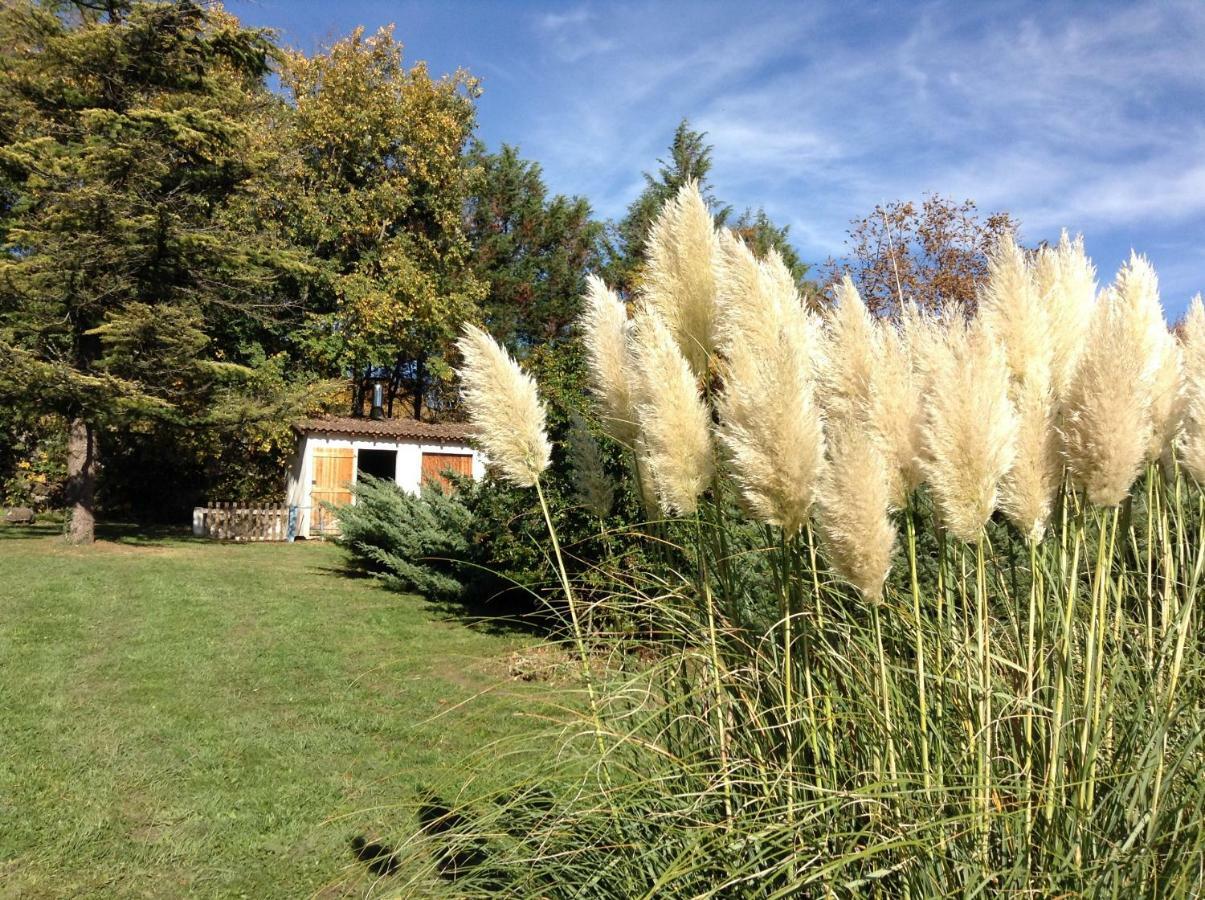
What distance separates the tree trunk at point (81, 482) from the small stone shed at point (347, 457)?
5.65 metres

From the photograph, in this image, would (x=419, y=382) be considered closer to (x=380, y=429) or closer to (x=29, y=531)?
(x=380, y=429)

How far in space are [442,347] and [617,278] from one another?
254 inches

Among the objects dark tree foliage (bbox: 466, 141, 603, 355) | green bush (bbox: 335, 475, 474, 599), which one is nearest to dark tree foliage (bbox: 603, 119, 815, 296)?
dark tree foliage (bbox: 466, 141, 603, 355)

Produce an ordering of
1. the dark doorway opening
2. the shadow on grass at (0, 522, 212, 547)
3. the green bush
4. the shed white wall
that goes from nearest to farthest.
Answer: the green bush < the shadow on grass at (0, 522, 212, 547) < the shed white wall < the dark doorway opening

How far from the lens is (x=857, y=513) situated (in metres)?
1.83

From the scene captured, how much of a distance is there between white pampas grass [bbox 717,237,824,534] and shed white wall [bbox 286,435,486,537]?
67.0 ft

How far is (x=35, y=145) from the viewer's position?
1542 centimetres

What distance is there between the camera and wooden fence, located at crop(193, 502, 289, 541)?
69.9ft

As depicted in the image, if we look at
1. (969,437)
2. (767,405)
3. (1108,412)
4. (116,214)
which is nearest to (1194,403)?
(1108,412)

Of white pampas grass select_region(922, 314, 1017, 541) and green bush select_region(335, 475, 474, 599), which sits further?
green bush select_region(335, 475, 474, 599)

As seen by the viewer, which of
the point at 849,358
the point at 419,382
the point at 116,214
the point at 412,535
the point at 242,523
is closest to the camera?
the point at 849,358

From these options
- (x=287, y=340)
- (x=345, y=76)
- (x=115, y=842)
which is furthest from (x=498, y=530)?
(x=345, y=76)

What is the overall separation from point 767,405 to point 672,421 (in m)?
0.38

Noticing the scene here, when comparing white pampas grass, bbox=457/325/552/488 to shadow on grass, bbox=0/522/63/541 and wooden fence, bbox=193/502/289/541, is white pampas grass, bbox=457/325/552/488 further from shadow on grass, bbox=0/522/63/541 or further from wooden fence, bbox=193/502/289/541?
wooden fence, bbox=193/502/289/541
